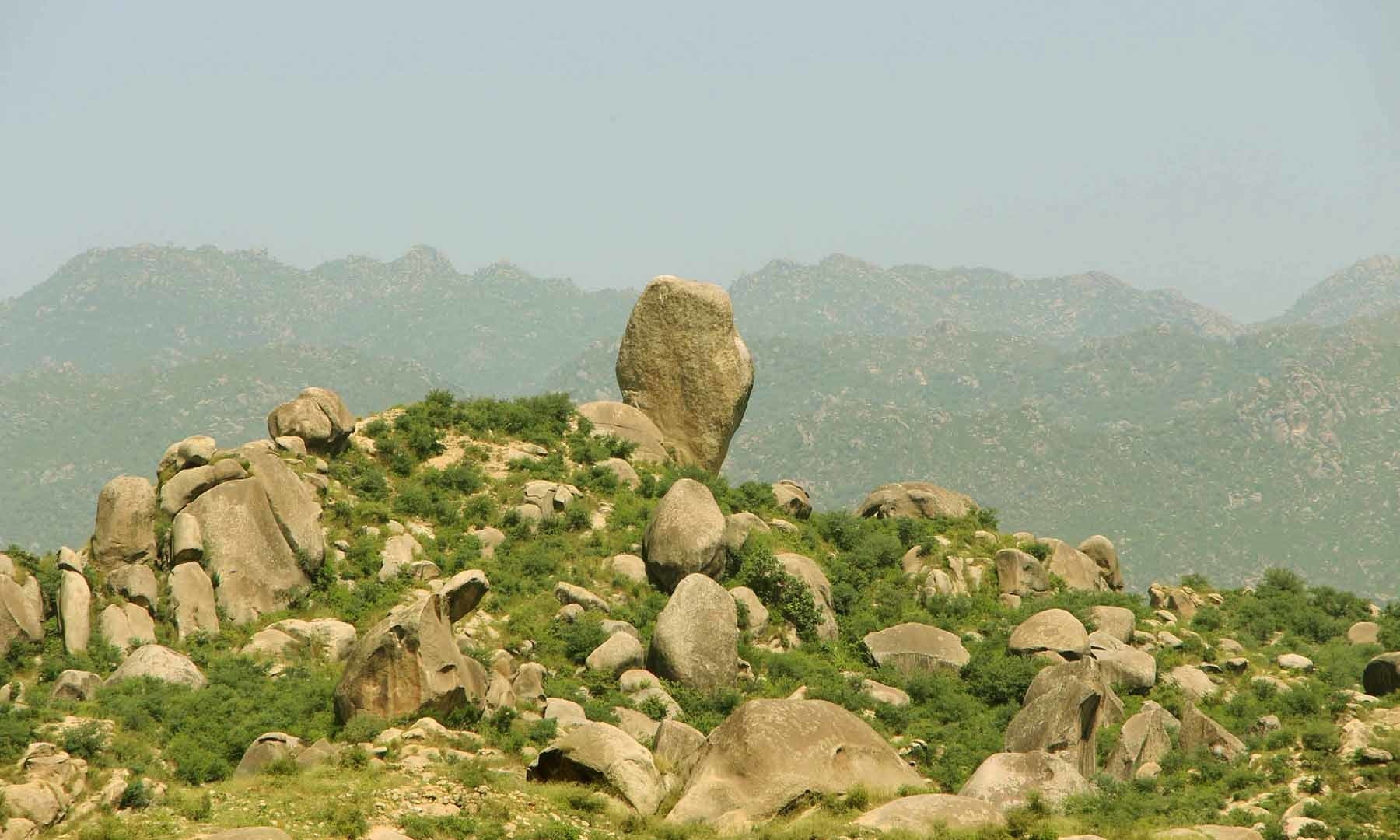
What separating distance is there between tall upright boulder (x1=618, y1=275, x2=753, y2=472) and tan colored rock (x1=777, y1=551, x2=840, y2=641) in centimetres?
832

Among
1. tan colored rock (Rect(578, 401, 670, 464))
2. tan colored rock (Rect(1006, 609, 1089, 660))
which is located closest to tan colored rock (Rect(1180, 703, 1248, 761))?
tan colored rock (Rect(1006, 609, 1089, 660))

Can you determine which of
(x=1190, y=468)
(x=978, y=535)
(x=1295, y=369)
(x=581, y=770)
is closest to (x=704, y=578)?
(x=581, y=770)

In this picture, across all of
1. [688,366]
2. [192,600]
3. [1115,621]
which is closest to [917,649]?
[1115,621]

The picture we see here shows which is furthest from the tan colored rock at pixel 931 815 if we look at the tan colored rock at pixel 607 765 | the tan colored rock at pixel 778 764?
the tan colored rock at pixel 607 765

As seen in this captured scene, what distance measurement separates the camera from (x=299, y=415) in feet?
157

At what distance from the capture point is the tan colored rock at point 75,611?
37.4 meters

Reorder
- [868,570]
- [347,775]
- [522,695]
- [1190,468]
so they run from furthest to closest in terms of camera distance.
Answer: [1190,468] < [868,570] < [522,695] < [347,775]

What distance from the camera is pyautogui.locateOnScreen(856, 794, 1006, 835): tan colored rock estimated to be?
26156 mm

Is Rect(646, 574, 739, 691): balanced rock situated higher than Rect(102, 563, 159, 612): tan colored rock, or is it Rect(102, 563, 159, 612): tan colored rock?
Rect(102, 563, 159, 612): tan colored rock

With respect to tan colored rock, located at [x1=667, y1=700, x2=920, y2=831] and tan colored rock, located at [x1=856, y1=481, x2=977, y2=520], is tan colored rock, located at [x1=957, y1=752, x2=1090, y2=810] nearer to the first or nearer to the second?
tan colored rock, located at [x1=667, y1=700, x2=920, y2=831]

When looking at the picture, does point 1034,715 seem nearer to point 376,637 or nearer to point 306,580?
point 376,637

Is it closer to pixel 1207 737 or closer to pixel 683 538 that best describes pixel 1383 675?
pixel 1207 737

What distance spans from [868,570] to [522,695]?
17.8 m

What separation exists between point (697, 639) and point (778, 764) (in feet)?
38.8
